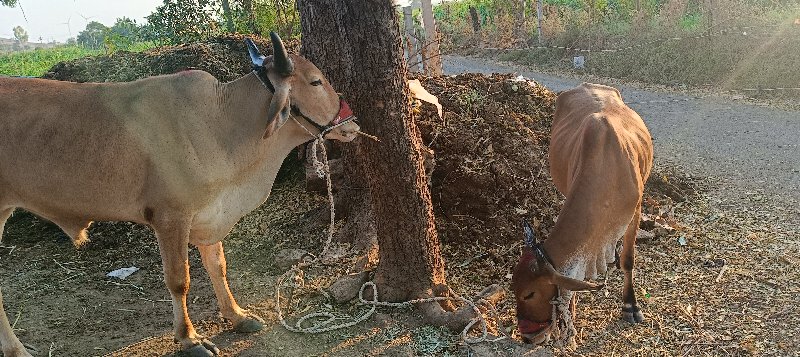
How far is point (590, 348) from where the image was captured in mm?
3900

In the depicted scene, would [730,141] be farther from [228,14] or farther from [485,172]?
[228,14]

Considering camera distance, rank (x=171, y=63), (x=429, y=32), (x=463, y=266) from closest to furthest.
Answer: (x=463, y=266) < (x=171, y=63) < (x=429, y=32)

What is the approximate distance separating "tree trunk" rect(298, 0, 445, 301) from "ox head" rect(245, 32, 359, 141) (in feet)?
0.88

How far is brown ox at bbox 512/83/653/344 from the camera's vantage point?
11.4 feet

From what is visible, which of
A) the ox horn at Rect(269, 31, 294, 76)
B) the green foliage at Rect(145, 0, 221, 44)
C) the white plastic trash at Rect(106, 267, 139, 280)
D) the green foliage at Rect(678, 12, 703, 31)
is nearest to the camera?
the ox horn at Rect(269, 31, 294, 76)

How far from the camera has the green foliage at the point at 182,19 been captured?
1145 centimetres

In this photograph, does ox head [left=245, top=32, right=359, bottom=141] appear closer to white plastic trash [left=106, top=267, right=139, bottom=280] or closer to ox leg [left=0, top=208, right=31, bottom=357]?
ox leg [left=0, top=208, right=31, bottom=357]

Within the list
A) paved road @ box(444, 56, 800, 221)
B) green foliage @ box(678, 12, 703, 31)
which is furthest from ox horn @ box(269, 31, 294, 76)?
green foliage @ box(678, 12, 703, 31)

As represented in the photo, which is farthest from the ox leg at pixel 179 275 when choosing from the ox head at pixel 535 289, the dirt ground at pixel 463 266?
→ the ox head at pixel 535 289

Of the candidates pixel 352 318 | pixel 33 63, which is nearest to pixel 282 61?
pixel 352 318

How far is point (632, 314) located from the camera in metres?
4.20

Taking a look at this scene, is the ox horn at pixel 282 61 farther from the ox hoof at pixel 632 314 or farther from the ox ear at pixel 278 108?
the ox hoof at pixel 632 314

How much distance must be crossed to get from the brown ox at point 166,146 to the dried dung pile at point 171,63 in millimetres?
3133

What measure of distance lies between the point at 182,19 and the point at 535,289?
10.1m
